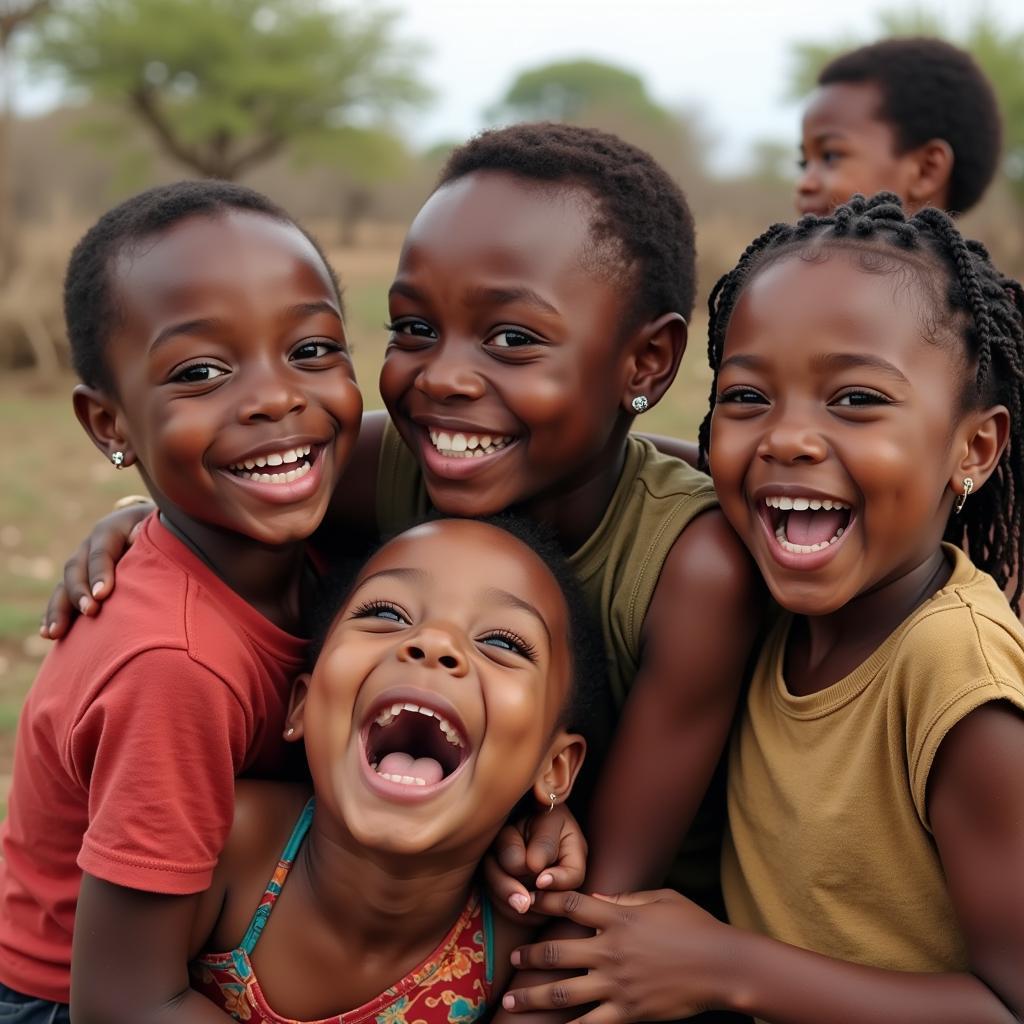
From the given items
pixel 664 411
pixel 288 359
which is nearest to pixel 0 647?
pixel 288 359

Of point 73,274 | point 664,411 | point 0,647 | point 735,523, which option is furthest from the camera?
point 664,411

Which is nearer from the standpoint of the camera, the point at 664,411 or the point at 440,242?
the point at 440,242

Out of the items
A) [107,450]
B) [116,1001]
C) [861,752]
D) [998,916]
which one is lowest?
[116,1001]

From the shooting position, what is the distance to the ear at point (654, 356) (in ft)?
8.27

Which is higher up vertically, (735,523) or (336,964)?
(735,523)

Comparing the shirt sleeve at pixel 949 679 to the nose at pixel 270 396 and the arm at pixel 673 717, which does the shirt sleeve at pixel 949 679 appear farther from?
the nose at pixel 270 396

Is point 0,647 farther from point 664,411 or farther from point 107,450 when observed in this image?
point 664,411

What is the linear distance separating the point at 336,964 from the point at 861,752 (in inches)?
37.5

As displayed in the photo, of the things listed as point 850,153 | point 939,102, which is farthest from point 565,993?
point 939,102

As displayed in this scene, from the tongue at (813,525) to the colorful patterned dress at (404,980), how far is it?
2.85 feet

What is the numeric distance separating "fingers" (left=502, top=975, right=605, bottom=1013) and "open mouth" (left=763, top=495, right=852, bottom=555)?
80 centimetres

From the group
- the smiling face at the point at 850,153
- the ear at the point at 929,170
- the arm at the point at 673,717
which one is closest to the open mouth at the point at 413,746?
the arm at the point at 673,717

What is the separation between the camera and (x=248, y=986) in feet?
7.08

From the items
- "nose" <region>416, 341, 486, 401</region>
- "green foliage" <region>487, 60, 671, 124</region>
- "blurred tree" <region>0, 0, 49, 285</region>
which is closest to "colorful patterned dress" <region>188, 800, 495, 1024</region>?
"nose" <region>416, 341, 486, 401</region>
